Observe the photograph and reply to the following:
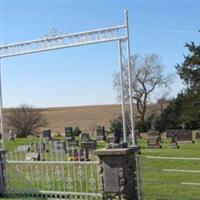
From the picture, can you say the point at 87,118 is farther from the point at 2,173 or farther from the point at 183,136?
the point at 2,173

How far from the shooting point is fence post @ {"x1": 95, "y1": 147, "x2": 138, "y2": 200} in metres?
8.74

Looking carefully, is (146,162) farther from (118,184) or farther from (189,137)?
(189,137)

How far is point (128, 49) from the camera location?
31.8ft

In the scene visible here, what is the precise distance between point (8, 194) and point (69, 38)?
386 centimetres

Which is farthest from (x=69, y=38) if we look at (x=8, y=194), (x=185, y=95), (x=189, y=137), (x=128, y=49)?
(x=185, y=95)

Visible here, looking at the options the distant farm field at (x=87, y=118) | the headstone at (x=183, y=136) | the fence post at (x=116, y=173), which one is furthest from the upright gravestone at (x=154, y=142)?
the distant farm field at (x=87, y=118)

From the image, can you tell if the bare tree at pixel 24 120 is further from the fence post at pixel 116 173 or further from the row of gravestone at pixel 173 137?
the fence post at pixel 116 173

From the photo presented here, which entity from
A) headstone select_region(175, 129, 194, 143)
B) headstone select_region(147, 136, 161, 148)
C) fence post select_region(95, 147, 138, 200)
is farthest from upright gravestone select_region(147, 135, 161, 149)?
fence post select_region(95, 147, 138, 200)

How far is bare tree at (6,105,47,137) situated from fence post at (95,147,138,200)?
4011cm

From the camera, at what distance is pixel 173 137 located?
29469mm

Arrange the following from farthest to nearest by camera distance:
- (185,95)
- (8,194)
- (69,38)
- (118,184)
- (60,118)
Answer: (60,118) → (185,95) → (8,194) → (69,38) → (118,184)

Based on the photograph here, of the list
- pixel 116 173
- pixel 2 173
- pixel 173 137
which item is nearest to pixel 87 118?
pixel 173 137

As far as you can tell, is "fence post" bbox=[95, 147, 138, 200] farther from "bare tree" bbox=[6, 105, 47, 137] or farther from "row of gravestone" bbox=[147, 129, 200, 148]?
"bare tree" bbox=[6, 105, 47, 137]

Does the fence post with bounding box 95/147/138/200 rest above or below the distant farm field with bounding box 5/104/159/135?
below
